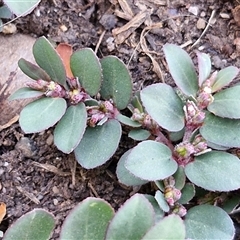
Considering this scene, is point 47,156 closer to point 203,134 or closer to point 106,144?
point 106,144

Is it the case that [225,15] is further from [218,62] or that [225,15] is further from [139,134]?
[139,134]

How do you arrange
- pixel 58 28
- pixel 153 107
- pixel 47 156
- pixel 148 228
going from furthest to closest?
1. pixel 58 28
2. pixel 47 156
3. pixel 153 107
4. pixel 148 228

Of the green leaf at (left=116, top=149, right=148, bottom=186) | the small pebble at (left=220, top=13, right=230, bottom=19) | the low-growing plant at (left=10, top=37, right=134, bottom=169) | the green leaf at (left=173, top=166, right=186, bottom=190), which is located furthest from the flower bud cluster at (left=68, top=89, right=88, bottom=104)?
the small pebble at (left=220, top=13, right=230, bottom=19)

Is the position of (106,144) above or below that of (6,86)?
below

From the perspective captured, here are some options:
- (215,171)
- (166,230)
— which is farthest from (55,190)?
(166,230)

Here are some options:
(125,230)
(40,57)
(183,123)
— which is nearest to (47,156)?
(40,57)

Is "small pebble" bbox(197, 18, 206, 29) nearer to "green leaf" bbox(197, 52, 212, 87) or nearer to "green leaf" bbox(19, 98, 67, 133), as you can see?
"green leaf" bbox(197, 52, 212, 87)

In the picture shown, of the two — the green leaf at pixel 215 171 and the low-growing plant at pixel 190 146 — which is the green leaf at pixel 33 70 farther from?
the green leaf at pixel 215 171
